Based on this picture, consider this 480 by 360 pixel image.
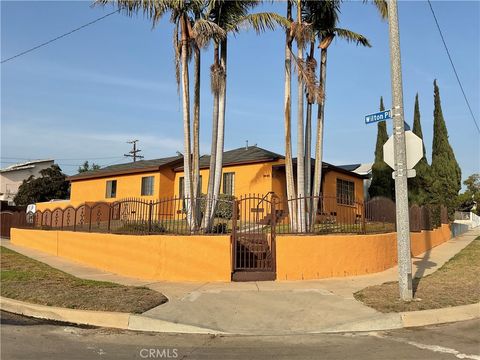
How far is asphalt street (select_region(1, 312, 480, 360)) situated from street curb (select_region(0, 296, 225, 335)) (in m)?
0.22

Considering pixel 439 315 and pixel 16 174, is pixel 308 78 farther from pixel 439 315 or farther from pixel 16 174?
pixel 16 174

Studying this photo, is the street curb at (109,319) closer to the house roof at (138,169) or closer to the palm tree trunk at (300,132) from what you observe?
the palm tree trunk at (300,132)

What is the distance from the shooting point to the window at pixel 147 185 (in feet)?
87.0

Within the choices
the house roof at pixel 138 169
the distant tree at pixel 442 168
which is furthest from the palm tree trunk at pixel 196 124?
the distant tree at pixel 442 168

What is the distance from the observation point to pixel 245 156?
23.5m

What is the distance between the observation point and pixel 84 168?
78250 millimetres

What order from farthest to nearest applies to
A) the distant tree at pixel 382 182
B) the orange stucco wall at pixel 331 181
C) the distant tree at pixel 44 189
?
the distant tree at pixel 44 189 → the distant tree at pixel 382 182 → the orange stucco wall at pixel 331 181

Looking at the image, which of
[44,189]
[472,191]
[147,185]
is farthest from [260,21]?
[472,191]

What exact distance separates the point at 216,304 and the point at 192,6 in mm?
9838

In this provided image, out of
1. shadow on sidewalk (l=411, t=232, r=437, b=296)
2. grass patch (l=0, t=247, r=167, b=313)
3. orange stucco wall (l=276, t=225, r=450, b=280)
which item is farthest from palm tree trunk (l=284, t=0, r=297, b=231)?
grass patch (l=0, t=247, r=167, b=313)

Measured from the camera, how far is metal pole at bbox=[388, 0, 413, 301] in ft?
28.0

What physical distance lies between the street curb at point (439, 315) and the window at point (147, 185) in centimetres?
2057

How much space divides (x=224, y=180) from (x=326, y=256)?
1240 centimetres

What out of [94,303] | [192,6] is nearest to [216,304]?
[94,303]
